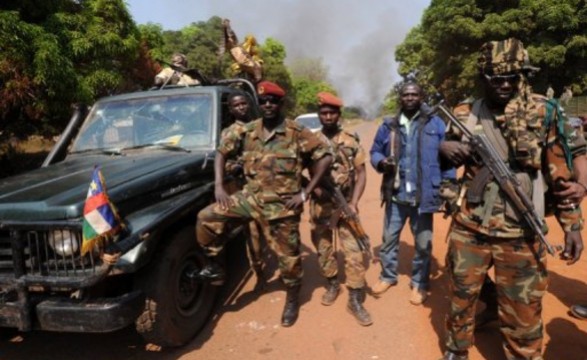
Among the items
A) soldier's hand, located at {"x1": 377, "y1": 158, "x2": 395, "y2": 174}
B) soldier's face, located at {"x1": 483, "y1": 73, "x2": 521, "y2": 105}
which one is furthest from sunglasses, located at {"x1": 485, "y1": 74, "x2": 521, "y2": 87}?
soldier's hand, located at {"x1": 377, "y1": 158, "x2": 395, "y2": 174}

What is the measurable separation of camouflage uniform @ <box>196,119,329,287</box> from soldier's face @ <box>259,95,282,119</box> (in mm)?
107

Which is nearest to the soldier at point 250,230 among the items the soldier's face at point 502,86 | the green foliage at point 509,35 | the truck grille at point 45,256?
the truck grille at point 45,256

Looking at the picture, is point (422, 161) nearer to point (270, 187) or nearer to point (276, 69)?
point (270, 187)

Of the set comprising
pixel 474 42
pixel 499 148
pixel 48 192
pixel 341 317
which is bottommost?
pixel 341 317

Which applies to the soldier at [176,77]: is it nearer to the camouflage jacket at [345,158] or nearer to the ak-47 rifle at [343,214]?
the camouflage jacket at [345,158]

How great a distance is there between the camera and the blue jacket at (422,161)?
11.5 feet

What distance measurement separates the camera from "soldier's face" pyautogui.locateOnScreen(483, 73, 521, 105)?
225 centimetres

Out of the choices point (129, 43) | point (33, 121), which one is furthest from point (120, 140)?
point (129, 43)

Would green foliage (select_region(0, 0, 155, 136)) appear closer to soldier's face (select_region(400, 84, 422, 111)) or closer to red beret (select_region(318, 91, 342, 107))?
red beret (select_region(318, 91, 342, 107))

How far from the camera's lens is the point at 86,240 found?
2.30 meters

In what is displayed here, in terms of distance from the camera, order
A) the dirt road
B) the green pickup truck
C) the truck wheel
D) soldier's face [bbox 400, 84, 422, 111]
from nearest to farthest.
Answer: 1. the green pickup truck
2. the truck wheel
3. the dirt road
4. soldier's face [bbox 400, 84, 422, 111]

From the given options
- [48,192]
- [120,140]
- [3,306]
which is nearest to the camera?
[3,306]

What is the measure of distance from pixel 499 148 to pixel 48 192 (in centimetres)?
273

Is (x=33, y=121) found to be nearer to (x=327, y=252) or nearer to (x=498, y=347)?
(x=327, y=252)
